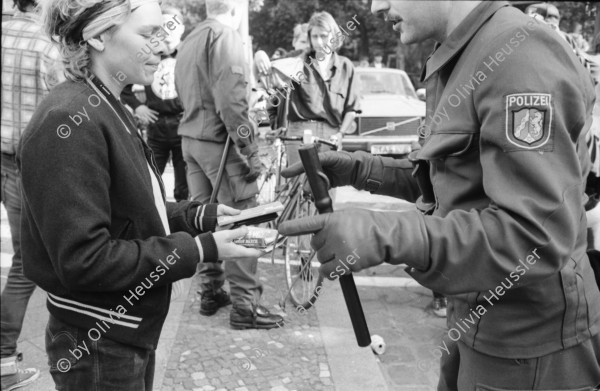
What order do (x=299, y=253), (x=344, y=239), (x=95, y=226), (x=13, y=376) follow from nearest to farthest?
(x=344, y=239)
(x=95, y=226)
(x=13, y=376)
(x=299, y=253)

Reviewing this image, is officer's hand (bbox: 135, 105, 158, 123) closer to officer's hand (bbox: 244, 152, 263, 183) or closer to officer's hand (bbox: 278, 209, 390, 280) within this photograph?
officer's hand (bbox: 244, 152, 263, 183)

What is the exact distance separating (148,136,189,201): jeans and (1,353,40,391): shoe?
2.43 metres

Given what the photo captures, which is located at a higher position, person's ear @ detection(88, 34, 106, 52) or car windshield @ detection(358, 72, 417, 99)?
person's ear @ detection(88, 34, 106, 52)

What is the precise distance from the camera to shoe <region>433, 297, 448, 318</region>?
4625 mm

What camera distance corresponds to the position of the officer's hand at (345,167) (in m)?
2.03

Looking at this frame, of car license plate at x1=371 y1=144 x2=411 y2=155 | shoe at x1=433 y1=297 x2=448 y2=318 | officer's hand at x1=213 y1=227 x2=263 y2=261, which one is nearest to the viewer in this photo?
officer's hand at x1=213 y1=227 x2=263 y2=261

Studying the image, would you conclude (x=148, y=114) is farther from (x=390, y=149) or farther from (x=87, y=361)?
(x=390, y=149)

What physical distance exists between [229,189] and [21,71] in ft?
5.27

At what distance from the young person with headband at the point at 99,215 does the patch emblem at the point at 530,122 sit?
100 cm

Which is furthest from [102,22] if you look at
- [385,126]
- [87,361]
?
[385,126]

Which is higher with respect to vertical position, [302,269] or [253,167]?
[253,167]

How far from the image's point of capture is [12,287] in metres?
3.38

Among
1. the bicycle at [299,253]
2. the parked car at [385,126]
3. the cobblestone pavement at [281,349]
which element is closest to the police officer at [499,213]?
the cobblestone pavement at [281,349]

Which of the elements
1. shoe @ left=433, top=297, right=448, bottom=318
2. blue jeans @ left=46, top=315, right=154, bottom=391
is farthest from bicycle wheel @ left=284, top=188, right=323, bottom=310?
blue jeans @ left=46, top=315, right=154, bottom=391
